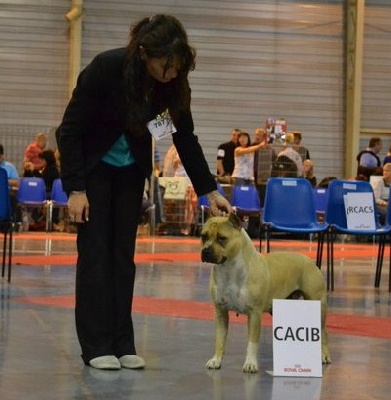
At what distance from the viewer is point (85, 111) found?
12.7ft

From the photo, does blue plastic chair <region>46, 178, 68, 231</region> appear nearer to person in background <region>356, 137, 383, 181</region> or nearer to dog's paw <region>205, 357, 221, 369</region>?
person in background <region>356, 137, 383, 181</region>

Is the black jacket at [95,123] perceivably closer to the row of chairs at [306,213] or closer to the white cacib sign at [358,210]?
the row of chairs at [306,213]

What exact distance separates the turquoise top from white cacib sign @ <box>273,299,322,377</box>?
0.78m

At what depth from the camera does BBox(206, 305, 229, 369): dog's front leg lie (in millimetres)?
3990

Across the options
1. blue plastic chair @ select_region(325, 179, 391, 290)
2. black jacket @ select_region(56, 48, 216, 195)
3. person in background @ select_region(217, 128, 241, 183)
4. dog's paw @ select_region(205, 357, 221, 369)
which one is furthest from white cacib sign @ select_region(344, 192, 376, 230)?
person in background @ select_region(217, 128, 241, 183)

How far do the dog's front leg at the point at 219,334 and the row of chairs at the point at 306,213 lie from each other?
3.65 metres

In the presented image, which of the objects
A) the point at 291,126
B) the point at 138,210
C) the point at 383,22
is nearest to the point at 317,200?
the point at 291,126

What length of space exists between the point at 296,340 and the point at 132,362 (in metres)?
0.65

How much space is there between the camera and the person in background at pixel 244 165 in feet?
47.7

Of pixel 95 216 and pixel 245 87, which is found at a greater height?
pixel 245 87

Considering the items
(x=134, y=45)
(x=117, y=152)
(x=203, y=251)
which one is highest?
(x=134, y=45)

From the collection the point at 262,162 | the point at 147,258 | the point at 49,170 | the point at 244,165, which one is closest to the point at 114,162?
the point at 147,258

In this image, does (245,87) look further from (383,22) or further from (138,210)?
(138,210)

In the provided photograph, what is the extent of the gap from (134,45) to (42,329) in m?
1.82
